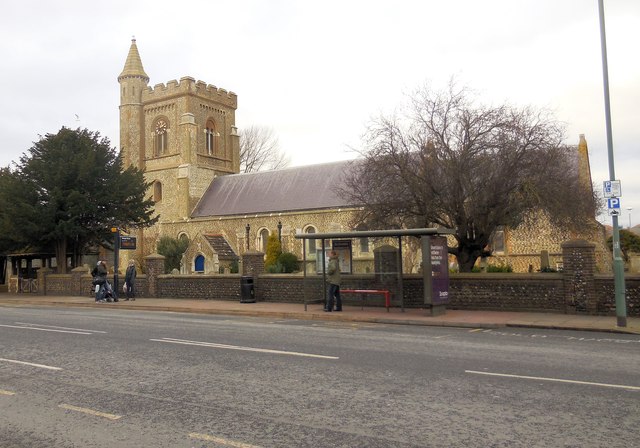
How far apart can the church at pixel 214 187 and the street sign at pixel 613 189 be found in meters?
20.6

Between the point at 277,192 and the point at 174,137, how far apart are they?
1462cm

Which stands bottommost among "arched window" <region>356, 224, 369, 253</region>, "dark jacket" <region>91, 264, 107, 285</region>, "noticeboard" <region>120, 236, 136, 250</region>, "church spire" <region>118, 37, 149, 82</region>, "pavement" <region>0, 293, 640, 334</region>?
"pavement" <region>0, 293, 640, 334</region>

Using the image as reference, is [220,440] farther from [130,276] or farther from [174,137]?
[174,137]

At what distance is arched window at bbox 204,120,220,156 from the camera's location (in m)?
56.1

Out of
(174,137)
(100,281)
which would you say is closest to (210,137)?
(174,137)

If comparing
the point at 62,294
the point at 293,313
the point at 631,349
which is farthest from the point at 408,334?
the point at 62,294

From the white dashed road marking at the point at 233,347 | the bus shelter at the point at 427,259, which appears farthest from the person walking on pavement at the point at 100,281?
the white dashed road marking at the point at 233,347

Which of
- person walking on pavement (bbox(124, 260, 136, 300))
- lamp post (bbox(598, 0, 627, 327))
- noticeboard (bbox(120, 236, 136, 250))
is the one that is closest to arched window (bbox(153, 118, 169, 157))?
noticeboard (bbox(120, 236, 136, 250))

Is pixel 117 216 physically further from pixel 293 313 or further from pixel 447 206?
pixel 447 206

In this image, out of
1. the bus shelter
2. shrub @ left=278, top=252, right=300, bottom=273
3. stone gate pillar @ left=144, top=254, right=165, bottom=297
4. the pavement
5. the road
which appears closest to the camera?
the road

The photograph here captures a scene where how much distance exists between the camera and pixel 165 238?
46.3 meters

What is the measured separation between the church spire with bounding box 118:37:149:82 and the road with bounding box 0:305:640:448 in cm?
5084

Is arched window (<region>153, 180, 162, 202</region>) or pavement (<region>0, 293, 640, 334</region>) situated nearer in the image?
pavement (<region>0, 293, 640, 334</region>)

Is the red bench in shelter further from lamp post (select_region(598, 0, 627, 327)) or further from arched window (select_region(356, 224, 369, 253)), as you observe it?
lamp post (select_region(598, 0, 627, 327))
